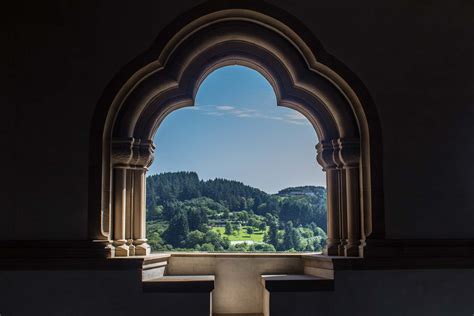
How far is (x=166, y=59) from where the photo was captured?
4.45m

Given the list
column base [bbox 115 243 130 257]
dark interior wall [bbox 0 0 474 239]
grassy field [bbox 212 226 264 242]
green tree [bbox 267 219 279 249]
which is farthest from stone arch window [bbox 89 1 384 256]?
grassy field [bbox 212 226 264 242]

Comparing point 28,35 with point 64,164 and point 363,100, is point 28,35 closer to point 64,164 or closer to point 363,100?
point 64,164

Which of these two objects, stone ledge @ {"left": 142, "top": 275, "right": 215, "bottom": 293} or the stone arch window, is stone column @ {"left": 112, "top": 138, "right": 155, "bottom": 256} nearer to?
the stone arch window

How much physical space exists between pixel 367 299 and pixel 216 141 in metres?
2.21

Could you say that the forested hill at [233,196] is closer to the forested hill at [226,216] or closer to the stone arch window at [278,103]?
the forested hill at [226,216]

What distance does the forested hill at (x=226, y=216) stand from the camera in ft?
16.5

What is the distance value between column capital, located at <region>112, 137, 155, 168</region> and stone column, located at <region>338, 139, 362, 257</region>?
1820 millimetres

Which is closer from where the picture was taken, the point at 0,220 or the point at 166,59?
the point at 0,220

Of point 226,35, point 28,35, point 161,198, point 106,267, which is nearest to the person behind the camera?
point 106,267

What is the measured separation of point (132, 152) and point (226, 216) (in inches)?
49.3

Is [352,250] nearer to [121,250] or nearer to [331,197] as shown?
[331,197]

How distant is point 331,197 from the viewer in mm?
4691

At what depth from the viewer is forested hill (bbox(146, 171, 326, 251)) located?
16.5 feet

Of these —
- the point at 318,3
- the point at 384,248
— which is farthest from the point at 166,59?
the point at 384,248
